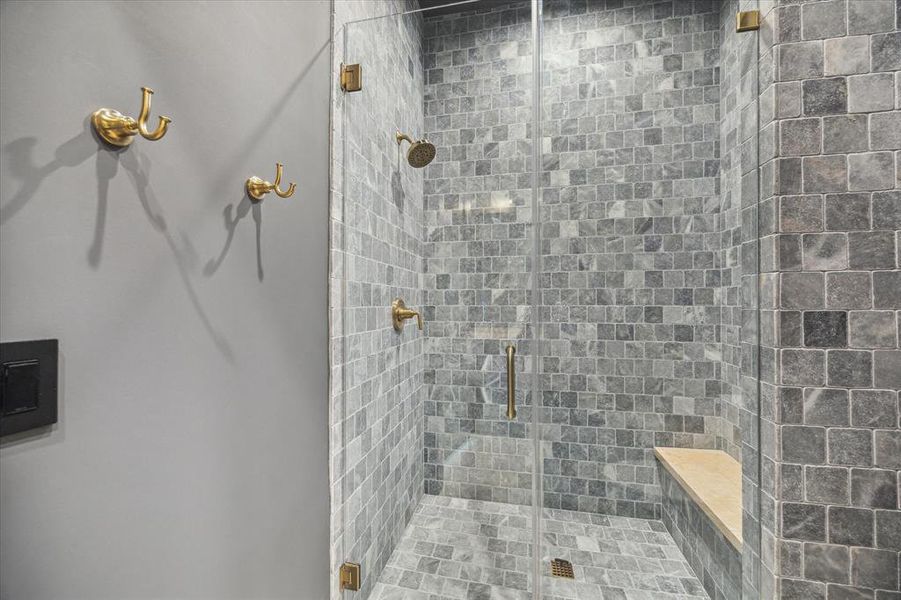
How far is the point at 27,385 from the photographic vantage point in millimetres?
526

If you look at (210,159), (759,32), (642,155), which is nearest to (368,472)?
(210,159)

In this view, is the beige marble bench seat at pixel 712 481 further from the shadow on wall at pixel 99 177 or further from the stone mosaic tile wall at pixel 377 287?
the shadow on wall at pixel 99 177

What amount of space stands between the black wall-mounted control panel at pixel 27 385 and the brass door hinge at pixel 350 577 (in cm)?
121

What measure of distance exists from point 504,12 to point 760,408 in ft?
5.24

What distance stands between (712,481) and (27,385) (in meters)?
1.86

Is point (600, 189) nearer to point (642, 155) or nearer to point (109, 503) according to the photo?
point (642, 155)

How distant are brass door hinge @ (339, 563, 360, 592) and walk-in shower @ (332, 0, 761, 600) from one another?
16 millimetres

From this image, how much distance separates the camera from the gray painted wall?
0.55 m

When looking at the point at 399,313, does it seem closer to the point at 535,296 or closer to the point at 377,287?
the point at 377,287

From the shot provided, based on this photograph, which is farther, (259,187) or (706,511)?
(706,511)

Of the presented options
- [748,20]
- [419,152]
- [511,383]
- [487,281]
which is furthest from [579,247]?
[748,20]

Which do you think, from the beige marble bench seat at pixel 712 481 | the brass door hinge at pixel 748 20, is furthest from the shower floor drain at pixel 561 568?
the brass door hinge at pixel 748 20

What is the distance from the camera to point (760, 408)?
1.18 m

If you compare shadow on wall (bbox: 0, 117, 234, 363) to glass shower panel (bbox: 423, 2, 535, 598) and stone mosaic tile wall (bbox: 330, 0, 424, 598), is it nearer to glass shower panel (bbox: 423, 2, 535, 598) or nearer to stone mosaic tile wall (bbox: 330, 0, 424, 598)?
stone mosaic tile wall (bbox: 330, 0, 424, 598)
